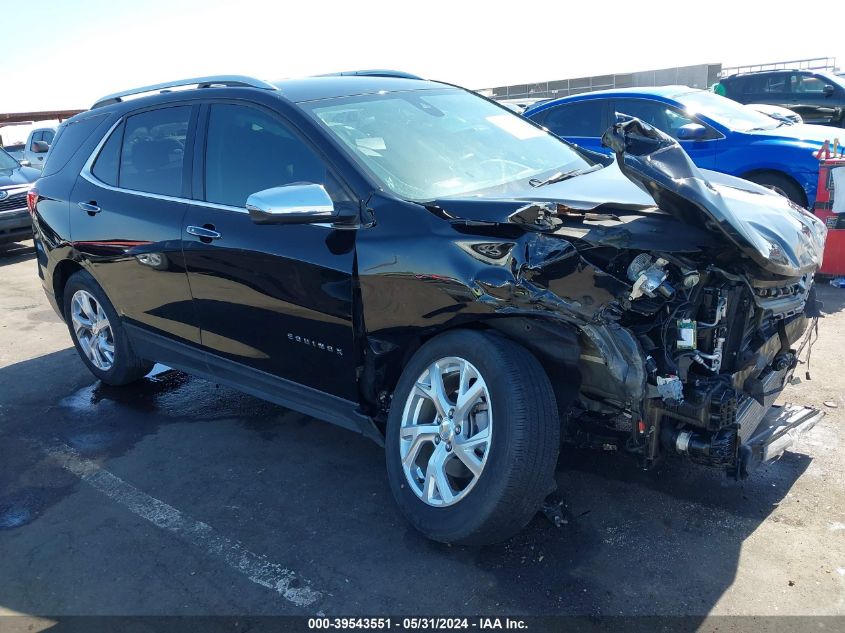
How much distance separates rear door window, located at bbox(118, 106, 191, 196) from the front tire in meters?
1.98

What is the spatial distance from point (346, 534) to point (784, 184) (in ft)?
20.9

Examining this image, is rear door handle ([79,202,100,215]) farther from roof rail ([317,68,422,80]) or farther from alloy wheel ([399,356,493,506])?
alloy wheel ([399,356,493,506])

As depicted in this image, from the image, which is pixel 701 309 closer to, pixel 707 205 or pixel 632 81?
pixel 707 205

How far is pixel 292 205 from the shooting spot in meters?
3.20

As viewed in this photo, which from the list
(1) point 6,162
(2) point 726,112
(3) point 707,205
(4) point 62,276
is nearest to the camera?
(3) point 707,205

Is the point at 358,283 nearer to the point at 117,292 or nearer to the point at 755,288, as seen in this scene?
the point at 755,288

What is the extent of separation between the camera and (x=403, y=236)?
10.5 ft

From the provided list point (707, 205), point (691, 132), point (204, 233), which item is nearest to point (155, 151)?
point (204, 233)

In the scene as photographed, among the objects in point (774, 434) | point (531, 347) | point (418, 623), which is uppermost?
point (531, 347)

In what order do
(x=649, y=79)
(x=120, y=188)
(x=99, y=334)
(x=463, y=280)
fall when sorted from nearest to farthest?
(x=463, y=280) < (x=120, y=188) < (x=99, y=334) < (x=649, y=79)

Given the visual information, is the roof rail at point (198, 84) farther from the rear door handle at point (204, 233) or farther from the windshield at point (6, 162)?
the windshield at point (6, 162)

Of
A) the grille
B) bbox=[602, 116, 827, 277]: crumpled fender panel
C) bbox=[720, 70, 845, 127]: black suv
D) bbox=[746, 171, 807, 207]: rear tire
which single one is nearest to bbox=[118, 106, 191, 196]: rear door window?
bbox=[602, 116, 827, 277]: crumpled fender panel

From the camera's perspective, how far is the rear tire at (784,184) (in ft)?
24.6

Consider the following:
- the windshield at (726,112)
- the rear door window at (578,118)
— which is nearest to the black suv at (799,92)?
the windshield at (726,112)
